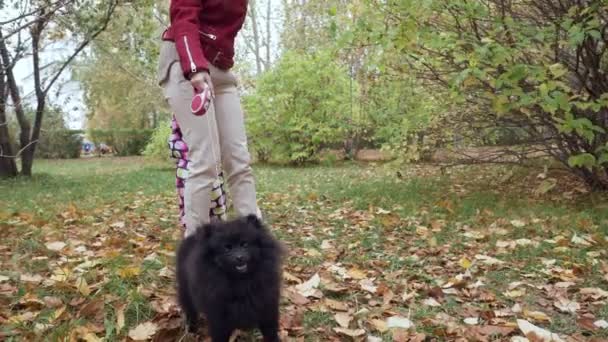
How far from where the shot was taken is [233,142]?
2.86 metres

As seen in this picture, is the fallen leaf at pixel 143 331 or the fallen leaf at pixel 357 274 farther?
the fallen leaf at pixel 357 274

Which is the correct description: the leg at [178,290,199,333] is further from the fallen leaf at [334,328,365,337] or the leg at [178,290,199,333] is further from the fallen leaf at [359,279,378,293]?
the fallen leaf at [359,279,378,293]

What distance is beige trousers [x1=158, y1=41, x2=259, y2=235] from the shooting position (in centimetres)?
267

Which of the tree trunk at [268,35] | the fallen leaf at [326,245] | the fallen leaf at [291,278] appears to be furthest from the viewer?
the tree trunk at [268,35]

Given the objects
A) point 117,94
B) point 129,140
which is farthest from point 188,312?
point 117,94

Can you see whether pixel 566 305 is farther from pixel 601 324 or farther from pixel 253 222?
pixel 253 222

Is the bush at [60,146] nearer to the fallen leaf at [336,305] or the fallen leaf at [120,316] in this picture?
the fallen leaf at [120,316]

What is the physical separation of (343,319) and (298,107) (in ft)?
39.8

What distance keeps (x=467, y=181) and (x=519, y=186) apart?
3.59 ft

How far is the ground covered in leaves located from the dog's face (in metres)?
0.54

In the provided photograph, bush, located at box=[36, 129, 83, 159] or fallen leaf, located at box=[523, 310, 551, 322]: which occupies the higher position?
bush, located at box=[36, 129, 83, 159]

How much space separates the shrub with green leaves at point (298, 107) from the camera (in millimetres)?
14141

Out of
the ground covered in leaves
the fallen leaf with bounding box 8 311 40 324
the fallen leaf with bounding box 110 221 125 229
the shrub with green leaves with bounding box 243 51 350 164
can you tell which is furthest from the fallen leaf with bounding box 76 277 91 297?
the shrub with green leaves with bounding box 243 51 350 164

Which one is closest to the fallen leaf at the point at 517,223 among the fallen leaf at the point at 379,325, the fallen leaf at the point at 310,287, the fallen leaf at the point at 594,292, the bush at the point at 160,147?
the fallen leaf at the point at 594,292
